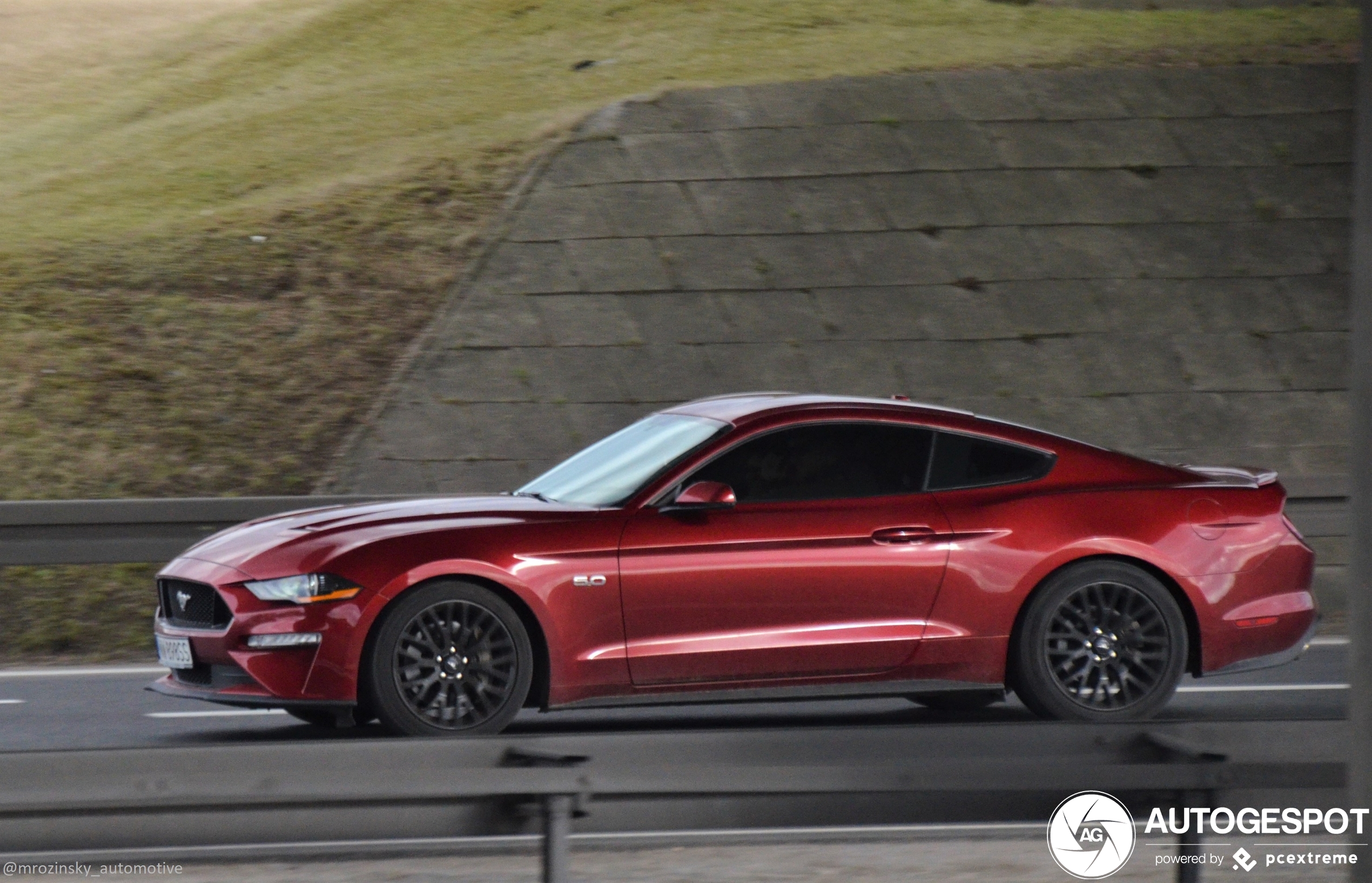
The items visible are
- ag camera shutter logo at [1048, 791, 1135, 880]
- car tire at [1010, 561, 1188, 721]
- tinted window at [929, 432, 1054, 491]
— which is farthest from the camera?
tinted window at [929, 432, 1054, 491]

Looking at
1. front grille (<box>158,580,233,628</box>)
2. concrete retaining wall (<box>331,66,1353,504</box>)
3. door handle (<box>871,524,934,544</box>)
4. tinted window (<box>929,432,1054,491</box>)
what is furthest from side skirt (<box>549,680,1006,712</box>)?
concrete retaining wall (<box>331,66,1353,504</box>)

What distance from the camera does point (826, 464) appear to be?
7.21m

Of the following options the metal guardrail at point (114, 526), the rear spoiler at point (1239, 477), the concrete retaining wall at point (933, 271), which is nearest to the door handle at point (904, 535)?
the rear spoiler at point (1239, 477)

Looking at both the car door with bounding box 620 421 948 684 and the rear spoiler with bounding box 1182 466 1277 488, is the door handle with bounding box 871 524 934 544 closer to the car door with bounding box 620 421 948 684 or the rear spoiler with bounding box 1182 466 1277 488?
the car door with bounding box 620 421 948 684

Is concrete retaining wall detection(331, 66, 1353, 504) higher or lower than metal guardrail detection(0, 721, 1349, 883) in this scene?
lower

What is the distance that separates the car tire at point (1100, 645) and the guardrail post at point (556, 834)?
3.61 meters

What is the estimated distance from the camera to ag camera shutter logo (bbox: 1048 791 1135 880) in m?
4.15

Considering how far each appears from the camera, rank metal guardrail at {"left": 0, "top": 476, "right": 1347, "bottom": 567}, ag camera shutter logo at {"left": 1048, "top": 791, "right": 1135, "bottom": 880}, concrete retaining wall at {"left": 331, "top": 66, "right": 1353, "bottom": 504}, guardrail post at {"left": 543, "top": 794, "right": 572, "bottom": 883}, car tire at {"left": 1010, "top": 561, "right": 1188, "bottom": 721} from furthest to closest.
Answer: concrete retaining wall at {"left": 331, "top": 66, "right": 1353, "bottom": 504} < metal guardrail at {"left": 0, "top": 476, "right": 1347, "bottom": 567} < car tire at {"left": 1010, "top": 561, "right": 1188, "bottom": 721} < ag camera shutter logo at {"left": 1048, "top": 791, "right": 1135, "bottom": 880} < guardrail post at {"left": 543, "top": 794, "right": 572, "bottom": 883}

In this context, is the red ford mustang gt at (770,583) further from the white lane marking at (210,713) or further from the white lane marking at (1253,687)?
the white lane marking at (1253,687)

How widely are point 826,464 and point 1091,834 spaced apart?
3.08 metres

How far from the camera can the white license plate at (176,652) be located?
22.5ft

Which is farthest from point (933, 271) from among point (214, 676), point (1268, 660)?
point (214, 676)

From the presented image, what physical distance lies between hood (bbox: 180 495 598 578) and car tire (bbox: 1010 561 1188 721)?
2.02 metres

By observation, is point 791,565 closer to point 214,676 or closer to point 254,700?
point 254,700
